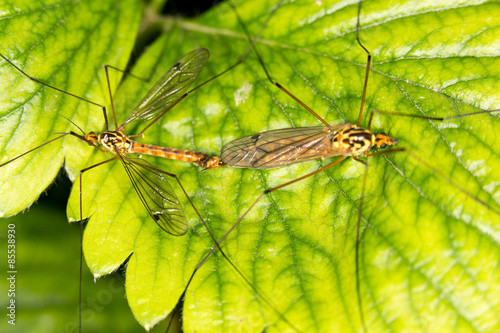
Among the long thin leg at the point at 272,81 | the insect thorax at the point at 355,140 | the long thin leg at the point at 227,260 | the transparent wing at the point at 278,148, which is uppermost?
the long thin leg at the point at 272,81

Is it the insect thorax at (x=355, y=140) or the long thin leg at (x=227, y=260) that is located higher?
the insect thorax at (x=355, y=140)

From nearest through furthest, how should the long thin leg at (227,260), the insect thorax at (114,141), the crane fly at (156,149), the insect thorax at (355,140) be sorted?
the long thin leg at (227,260) < the insect thorax at (355,140) < the crane fly at (156,149) < the insect thorax at (114,141)

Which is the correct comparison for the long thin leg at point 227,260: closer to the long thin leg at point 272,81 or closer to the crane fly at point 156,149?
the crane fly at point 156,149

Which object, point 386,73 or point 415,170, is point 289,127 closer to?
point 386,73

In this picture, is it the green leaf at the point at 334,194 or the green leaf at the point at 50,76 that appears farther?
the green leaf at the point at 50,76

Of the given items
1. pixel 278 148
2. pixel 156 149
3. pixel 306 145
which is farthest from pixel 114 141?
pixel 306 145

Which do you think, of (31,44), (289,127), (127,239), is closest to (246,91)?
(289,127)

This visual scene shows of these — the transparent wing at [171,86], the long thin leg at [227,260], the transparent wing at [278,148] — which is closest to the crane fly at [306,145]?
the transparent wing at [278,148]
